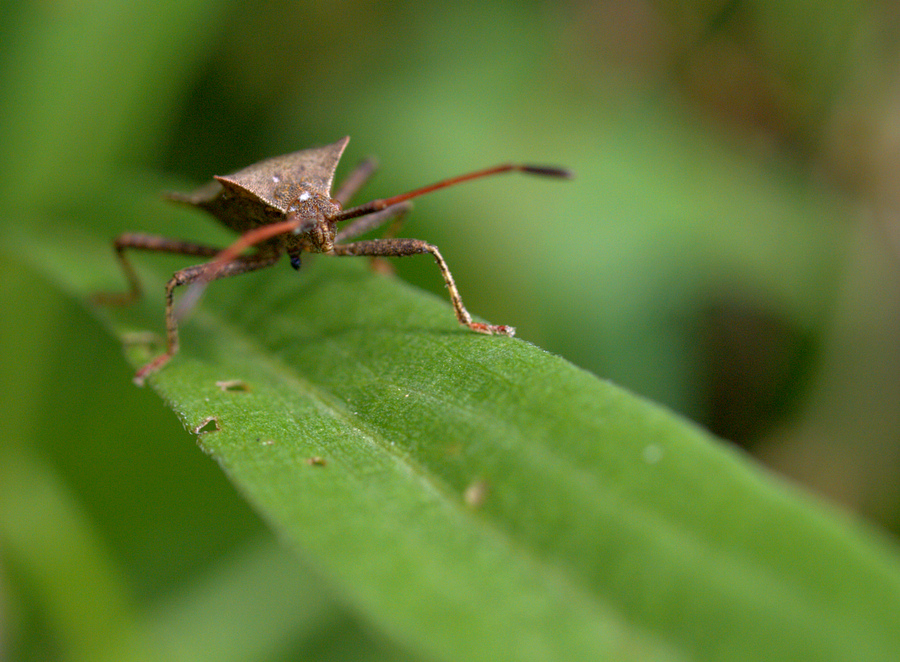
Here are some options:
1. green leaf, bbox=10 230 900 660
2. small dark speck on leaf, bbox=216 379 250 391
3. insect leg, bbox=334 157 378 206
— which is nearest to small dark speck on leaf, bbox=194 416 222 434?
green leaf, bbox=10 230 900 660

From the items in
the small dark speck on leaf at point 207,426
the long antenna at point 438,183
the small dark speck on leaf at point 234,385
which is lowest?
the small dark speck on leaf at point 234,385

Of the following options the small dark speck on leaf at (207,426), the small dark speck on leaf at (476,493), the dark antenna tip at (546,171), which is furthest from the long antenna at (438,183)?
the small dark speck on leaf at (476,493)

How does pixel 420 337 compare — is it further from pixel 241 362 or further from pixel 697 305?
pixel 697 305

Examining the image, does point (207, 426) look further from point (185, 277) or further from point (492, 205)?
point (492, 205)

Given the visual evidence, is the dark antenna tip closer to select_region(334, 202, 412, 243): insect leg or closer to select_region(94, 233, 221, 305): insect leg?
select_region(334, 202, 412, 243): insect leg

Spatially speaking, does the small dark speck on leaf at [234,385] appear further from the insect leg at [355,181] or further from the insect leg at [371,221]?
the insect leg at [355,181]

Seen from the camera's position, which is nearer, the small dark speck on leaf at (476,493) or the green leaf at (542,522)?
the green leaf at (542,522)
